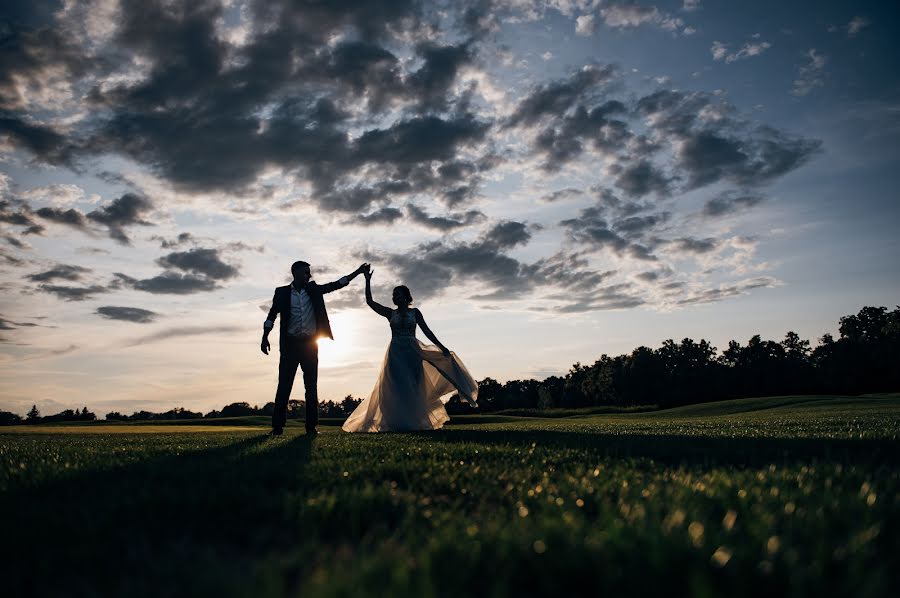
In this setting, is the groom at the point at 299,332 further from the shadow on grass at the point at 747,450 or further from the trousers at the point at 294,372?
the shadow on grass at the point at 747,450

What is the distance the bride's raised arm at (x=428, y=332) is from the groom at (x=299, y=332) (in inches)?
78.4

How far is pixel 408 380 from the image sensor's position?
1491cm

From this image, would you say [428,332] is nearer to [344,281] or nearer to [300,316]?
[344,281]

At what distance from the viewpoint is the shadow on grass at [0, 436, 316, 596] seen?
2182mm

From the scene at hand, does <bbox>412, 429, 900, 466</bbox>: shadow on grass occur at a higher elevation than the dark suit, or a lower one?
lower

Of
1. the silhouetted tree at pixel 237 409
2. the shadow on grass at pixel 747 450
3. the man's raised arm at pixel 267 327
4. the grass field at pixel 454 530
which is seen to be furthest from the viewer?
the silhouetted tree at pixel 237 409

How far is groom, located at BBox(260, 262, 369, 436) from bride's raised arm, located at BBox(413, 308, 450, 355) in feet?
6.53

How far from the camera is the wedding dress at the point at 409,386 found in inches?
576

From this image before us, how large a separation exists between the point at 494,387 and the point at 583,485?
11944cm

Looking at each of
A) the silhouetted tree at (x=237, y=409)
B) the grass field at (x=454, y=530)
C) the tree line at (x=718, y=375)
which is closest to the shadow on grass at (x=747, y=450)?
the grass field at (x=454, y=530)

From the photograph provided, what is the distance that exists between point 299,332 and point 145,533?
1131cm

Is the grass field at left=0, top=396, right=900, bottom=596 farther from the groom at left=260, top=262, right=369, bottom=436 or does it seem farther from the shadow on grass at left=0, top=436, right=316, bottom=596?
the groom at left=260, top=262, right=369, bottom=436

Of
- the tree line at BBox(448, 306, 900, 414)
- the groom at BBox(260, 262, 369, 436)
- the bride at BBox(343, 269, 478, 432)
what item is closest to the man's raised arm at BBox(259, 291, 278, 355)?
the groom at BBox(260, 262, 369, 436)

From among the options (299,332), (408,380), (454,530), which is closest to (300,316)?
(299,332)
